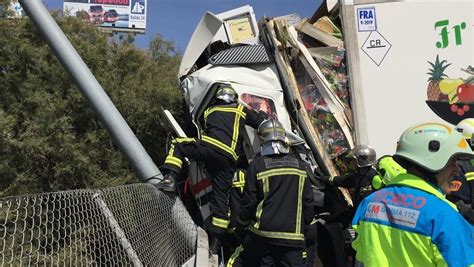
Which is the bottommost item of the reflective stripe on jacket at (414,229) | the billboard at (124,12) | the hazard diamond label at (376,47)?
the reflective stripe on jacket at (414,229)

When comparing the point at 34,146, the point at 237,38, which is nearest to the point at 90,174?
Result: the point at 34,146

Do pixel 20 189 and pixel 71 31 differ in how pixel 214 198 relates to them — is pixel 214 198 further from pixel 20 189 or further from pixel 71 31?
pixel 71 31

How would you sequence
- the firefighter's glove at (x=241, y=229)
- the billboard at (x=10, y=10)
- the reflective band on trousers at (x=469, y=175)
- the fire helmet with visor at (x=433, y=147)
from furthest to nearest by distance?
1. the billboard at (x=10, y=10)
2. the firefighter's glove at (x=241, y=229)
3. the reflective band on trousers at (x=469, y=175)
4. the fire helmet with visor at (x=433, y=147)

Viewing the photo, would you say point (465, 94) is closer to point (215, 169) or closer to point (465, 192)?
point (465, 192)

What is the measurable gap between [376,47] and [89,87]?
3.81 m

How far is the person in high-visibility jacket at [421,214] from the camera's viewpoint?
224 centimetres

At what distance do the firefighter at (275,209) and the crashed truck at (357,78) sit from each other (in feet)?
4.56

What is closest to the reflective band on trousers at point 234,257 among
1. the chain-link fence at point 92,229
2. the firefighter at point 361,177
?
the chain-link fence at point 92,229

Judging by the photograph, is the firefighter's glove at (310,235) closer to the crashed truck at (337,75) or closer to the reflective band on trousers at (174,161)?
the crashed truck at (337,75)

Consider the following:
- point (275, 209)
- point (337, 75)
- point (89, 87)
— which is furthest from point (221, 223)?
point (337, 75)

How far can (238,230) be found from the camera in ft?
16.9

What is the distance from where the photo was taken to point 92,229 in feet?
10.3

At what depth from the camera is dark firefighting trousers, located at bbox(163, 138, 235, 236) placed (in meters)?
5.36

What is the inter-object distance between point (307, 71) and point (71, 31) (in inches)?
128
